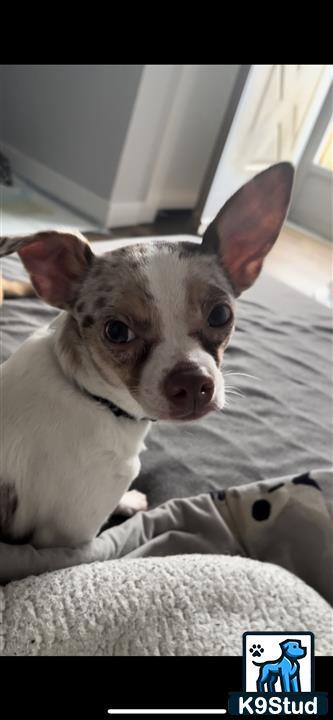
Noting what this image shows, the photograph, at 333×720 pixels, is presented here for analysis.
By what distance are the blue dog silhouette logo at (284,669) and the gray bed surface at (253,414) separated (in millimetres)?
551

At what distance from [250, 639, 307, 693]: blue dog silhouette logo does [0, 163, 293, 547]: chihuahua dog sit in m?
0.41

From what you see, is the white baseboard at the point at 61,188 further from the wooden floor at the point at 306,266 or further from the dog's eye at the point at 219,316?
the dog's eye at the point at 219,316

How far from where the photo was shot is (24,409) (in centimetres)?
109

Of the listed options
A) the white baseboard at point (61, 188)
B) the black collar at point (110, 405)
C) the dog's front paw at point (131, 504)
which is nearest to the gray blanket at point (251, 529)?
the dog's front paw at point (131, 504)

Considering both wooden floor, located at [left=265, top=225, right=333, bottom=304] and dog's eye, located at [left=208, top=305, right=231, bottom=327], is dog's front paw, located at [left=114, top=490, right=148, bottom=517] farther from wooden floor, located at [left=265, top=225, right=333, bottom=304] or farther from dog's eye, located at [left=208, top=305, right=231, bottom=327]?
wooden floor, located at [left=265, top=225, right=333, bottom=304]

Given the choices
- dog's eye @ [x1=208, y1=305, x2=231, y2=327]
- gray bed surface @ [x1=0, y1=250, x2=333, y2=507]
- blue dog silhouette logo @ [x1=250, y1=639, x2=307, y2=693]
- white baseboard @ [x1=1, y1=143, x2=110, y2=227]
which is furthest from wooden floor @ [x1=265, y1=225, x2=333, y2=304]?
blue dog silhouette logo @ [x1=250, y1=639, x2=307, y2=693]

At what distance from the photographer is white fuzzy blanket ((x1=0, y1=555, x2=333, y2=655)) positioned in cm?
92

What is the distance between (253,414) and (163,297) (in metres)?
0.98

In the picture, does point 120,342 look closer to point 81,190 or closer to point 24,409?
point 24,409

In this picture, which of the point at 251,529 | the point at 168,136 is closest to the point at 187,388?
the point at 251,529

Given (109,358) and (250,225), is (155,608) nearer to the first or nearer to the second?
(109,358)

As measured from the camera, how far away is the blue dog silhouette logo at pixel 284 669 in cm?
76

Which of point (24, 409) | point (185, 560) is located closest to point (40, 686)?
point (185, 560)

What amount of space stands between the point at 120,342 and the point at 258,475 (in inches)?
31.8
